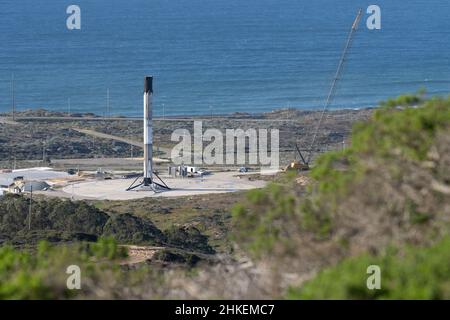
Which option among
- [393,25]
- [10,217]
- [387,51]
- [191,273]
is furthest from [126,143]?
[393,25]

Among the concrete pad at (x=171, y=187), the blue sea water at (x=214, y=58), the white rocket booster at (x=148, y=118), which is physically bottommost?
the concrete pad at (x=171, y=187)

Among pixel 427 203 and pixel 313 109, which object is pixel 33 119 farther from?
pixel 427 203

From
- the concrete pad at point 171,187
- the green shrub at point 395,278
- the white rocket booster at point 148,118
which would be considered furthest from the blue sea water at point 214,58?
the green shrub at point 395,278

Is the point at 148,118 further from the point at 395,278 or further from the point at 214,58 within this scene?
the point at 214,58

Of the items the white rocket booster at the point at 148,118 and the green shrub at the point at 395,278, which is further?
the white rocket booster at the point at 148,118

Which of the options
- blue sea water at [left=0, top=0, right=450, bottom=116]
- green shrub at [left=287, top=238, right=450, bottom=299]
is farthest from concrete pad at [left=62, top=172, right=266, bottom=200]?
blue sea water at [left=0, top=0, right=450, bottom=116]

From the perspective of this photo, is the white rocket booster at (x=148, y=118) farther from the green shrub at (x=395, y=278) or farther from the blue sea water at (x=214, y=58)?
the blue sea water at (x=214, y=58)
